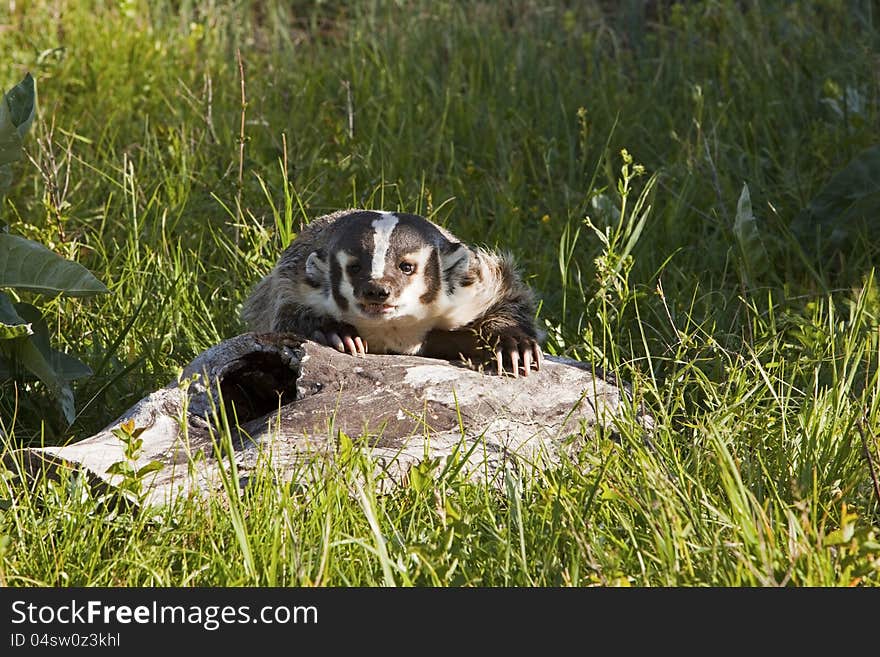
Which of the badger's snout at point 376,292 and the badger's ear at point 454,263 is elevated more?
the badger's snout at point 376,292

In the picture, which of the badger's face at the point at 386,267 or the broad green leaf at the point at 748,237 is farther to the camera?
the broad green leaf at the point at 748,237

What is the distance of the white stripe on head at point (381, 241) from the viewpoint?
347 cm

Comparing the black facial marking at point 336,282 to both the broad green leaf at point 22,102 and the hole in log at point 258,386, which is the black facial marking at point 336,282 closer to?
the hole in log at point 258,386

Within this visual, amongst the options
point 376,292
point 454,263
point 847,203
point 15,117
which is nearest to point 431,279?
point 454,263

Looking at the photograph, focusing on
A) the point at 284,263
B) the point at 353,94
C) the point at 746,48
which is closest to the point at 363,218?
the point at 284,263

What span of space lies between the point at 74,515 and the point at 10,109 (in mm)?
1324

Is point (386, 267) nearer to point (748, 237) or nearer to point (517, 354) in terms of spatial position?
point (517, 354)

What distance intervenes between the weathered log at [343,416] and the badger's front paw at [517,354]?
34mm

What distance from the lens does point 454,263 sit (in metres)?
3.72

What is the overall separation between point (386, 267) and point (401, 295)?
0.29 feet

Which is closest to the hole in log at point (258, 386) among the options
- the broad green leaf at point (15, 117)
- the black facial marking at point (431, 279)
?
the black facial marking at point (431, 279)

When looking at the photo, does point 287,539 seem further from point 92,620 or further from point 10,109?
point 10,109

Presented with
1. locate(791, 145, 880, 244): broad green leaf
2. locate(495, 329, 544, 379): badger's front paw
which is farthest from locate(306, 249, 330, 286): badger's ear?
locate(791, 145, 880, 244): broad green leaf

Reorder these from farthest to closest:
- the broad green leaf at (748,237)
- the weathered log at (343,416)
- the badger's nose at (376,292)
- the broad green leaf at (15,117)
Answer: the broad green leaf at (748,237) → the badger's nose at (376,292) → the broad green leaf at (15,117) → the weathered log at (343,416)
